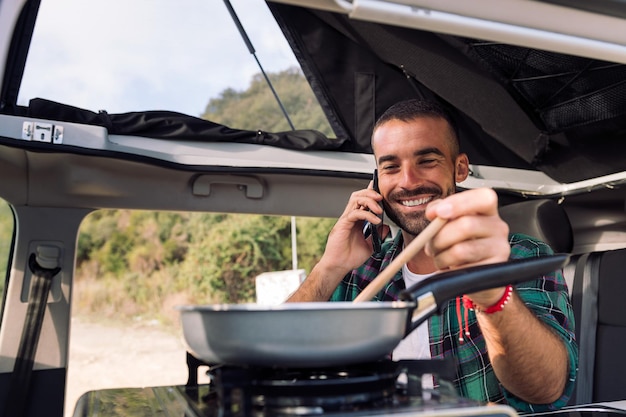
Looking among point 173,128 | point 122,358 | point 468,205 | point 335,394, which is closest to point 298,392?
point 335,394

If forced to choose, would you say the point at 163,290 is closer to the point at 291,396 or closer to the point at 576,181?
the point at 576,181

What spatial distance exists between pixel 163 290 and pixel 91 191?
12205 millimetres

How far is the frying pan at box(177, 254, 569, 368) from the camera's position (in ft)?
2.24

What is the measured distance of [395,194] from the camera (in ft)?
6.60

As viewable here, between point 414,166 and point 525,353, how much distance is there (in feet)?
2.87

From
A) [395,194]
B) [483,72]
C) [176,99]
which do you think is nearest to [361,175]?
[395,194]

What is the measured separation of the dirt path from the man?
22.9ft

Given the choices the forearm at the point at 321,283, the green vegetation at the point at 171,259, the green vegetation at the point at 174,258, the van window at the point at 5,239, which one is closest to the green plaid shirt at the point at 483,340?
the forearm at the point at 321,283

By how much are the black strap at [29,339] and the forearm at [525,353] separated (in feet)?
5.49

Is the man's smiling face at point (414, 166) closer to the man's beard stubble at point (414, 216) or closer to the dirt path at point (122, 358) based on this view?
the man's beard stubble at point (414, 216)

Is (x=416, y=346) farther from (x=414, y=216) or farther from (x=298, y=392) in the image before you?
(x=298, y=392)

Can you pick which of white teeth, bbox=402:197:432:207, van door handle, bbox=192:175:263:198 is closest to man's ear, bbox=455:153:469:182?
white teeth, bbox=402:197:432:207

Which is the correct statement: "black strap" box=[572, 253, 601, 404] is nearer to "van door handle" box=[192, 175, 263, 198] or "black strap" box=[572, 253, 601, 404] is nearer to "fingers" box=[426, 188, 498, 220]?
"van door handle" box=[192, 175, 263, 198]

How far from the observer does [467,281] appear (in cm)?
81
